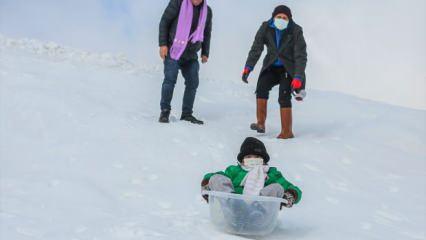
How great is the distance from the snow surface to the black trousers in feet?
1.48

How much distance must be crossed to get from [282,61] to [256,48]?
39 cm

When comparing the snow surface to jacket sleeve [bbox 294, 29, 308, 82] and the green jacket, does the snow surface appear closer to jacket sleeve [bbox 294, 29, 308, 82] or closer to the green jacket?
the green jacket

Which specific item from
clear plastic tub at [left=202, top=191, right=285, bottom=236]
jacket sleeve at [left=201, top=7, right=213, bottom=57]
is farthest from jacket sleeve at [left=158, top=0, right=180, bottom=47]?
clear plastic tub at [left=202, top=191, right=285, bottom=236]

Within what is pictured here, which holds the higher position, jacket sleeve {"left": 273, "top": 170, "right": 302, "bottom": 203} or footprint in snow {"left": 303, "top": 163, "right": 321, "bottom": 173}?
jacket sleeve {"left": 273, "top": 170, "right": 302, "bottom": 203}

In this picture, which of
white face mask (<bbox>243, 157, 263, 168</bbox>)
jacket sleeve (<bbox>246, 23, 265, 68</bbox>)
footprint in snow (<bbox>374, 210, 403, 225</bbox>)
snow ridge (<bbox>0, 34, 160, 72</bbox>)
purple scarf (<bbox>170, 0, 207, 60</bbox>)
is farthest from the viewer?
snow ridge (<bbox>0, 34, 160, 72</bbox>)

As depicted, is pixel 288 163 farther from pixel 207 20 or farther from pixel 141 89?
pixel 141 89

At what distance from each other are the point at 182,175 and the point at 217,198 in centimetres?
158

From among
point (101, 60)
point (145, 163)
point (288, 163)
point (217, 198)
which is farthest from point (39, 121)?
point (101, 60)

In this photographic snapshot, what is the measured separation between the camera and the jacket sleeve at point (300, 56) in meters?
6.33

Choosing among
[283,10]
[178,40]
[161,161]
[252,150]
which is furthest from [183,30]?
[252,150]

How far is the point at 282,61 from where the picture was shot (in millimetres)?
6492

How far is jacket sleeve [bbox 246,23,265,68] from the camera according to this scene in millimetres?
6668

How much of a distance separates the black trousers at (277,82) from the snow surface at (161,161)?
45cm

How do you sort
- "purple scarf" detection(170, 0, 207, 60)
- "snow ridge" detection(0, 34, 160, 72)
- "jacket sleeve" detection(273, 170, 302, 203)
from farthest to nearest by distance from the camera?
"snow ridge" detection(0, 34, 160, 72) < "purple scarf" detection(170, 0, 207, 60) < "jacket sleeve" detection(273, 170, 302, 203)
